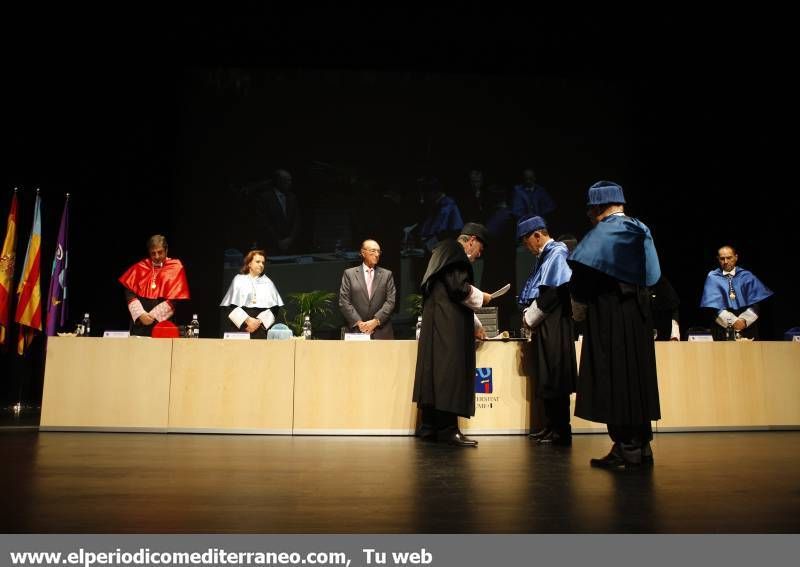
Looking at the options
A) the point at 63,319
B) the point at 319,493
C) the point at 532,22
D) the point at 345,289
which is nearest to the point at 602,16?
the point at 532,22

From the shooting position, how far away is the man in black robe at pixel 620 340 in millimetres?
3371

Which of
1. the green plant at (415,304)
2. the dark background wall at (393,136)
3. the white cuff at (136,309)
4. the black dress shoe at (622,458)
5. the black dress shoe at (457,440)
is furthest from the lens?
the dark background wall at (393,136)

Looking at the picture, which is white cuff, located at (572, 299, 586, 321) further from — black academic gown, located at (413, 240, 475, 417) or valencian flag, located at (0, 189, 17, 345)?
valencian flag, located at (0, 189, 17, 345)

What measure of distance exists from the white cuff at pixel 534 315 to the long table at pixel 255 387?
1.66ft

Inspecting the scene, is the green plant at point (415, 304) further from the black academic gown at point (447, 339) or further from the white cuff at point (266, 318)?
the black academic gown at point (447, 339)

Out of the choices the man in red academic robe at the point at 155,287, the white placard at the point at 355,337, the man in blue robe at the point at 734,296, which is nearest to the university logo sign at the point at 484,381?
the white placard at the point at 355,337

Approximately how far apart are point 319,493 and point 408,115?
7.21 m

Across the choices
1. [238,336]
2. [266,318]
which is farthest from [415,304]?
[238,336]

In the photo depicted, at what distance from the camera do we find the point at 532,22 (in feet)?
25.8

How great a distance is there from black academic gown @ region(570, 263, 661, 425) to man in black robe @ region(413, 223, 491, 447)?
38.9 inches

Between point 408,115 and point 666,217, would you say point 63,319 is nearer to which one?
point 408,115

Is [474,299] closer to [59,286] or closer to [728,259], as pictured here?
[728,259]

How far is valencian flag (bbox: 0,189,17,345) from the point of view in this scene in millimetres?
6902

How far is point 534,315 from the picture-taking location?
14.8ft
